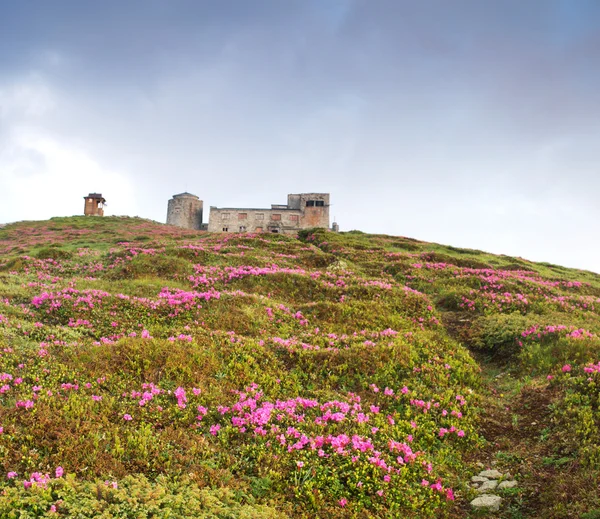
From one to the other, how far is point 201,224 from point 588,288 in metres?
95.0

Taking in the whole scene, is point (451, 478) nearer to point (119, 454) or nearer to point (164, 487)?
point (164, 487)

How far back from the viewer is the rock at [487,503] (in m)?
7.82

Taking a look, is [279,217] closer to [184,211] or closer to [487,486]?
[184,211]

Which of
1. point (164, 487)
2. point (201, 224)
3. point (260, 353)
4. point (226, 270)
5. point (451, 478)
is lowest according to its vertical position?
point (451, 478)

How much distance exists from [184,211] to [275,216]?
25181mm

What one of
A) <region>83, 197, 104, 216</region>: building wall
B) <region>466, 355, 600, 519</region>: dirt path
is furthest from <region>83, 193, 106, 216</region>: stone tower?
<region>466, 355, 600, 519</region>: dirt path

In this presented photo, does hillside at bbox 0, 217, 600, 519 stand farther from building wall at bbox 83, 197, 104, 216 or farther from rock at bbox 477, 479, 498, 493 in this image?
building wall at bbox 83, 197, 104, 216

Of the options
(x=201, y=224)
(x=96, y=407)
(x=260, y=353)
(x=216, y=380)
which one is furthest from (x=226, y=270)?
(x=201, y=224)

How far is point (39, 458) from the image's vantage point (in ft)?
23.2

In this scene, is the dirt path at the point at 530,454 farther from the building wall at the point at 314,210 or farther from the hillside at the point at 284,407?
the building wall at the point at 314,210

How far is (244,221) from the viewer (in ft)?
331

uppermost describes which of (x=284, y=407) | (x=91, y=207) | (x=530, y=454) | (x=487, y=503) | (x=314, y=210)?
(x=314, y=210)

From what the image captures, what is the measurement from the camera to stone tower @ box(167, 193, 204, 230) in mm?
109500

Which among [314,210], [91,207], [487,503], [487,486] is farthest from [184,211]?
[487,503]
